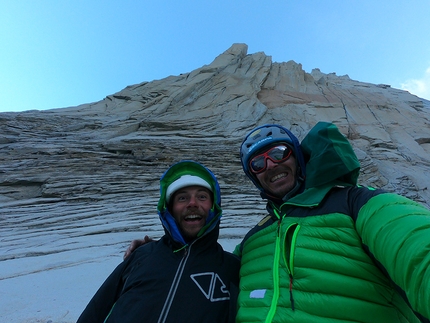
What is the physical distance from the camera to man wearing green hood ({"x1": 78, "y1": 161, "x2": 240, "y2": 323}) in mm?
2098

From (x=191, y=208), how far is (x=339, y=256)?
1.45 metres

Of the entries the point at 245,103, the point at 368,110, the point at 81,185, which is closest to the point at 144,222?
the point at 81,185

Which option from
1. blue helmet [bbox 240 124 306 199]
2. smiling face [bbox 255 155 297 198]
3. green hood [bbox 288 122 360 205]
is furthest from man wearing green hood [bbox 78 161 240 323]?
green hood [bbox 288 122 360 205]

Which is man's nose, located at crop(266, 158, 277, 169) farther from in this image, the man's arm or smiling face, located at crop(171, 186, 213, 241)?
the man's arm

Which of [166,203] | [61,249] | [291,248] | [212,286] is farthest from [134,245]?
[61,249]

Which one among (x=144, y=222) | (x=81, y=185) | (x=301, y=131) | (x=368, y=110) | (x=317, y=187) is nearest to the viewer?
(x=317, y=187)

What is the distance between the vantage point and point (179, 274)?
2297mm

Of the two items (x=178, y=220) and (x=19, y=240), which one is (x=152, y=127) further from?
(x=178, y=220)

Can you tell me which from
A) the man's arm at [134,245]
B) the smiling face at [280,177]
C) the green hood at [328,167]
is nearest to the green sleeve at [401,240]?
the green hood at [328,167]

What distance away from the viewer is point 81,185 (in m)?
10.4

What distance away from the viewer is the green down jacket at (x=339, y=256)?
141 cm

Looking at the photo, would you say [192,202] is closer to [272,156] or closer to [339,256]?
[272,156]

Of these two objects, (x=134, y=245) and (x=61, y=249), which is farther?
(x=61, y=249)

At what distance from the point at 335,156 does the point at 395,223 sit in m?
0.72
